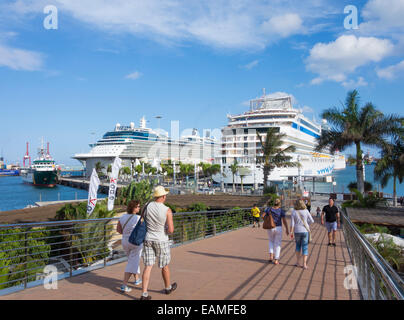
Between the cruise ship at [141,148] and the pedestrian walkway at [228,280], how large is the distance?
85.2 m

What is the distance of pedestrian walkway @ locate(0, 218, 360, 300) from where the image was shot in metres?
4.92

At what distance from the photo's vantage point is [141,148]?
107125mm

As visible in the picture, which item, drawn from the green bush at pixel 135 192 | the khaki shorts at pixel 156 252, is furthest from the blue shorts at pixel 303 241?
the green bush at pixel 135 192

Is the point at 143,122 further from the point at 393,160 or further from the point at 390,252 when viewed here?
the point at 390,252

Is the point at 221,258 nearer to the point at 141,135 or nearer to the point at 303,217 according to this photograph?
the point at 303,217

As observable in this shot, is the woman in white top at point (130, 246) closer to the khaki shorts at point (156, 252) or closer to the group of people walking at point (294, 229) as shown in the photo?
the khaki shorts at point (156, 252)

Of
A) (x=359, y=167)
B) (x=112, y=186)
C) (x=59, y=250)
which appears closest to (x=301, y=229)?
(x=59, y=250)

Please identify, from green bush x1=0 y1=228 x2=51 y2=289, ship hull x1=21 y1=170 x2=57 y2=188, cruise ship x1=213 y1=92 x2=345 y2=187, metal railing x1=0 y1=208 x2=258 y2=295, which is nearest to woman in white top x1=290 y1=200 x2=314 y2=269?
metal railing x1=0 y1=208 x2=258 y2=295

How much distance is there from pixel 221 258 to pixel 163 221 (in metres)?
3.78

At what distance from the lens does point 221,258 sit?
8016 millimetres

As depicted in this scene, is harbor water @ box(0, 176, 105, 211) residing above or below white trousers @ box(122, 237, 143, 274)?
below

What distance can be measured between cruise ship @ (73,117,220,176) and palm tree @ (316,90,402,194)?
7215cm

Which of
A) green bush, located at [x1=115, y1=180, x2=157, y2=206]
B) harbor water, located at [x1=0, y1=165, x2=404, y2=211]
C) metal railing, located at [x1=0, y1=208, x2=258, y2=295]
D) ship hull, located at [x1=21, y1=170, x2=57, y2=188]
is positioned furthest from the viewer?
ship hull, located at [x1=21, y1=170, x2=57, y2=188]

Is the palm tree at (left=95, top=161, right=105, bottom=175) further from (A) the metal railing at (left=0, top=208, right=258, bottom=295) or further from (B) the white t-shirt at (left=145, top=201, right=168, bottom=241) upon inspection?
(B) the white t-shirt at (left=145, top=201, right=168, bottom=241)
